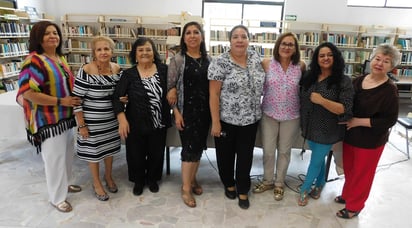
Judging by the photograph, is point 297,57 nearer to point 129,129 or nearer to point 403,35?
point 129,129

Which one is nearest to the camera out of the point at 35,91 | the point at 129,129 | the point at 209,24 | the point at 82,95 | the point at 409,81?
the point at 35,91

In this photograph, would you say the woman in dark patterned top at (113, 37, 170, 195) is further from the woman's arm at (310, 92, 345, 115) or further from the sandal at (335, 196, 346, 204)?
the sandal at (335, 196, 346, 204)

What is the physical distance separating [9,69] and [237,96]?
4917 mm

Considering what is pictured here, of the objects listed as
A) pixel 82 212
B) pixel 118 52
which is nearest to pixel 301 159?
pixel 82 212

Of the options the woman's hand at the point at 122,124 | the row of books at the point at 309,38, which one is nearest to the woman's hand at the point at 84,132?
the woman's hand at the point at 122,124

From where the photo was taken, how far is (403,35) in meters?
6.31

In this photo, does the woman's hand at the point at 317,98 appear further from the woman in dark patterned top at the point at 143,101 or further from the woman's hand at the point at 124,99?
the woman's hand at the point at 124,99

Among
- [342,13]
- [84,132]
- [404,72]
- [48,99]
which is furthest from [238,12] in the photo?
[48,99]

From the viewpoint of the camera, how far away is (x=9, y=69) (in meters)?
5.03

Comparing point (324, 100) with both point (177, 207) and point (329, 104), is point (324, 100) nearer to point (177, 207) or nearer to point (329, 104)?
point (329, 104)

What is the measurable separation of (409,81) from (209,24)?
4583 mm

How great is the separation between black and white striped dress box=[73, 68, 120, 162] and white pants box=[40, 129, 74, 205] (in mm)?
123

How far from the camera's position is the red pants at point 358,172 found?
2.01m

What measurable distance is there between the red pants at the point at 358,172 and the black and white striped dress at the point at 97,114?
186cm
